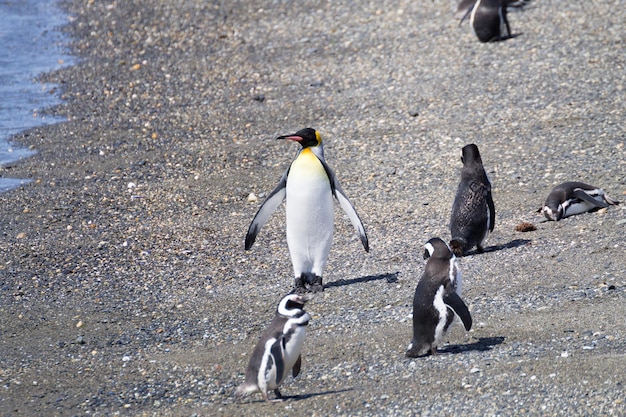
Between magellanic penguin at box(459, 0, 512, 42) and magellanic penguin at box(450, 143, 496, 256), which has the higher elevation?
magellanic penguin at box(459, 0, 512, 42)

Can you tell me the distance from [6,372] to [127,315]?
1070mm

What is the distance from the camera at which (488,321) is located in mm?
6262

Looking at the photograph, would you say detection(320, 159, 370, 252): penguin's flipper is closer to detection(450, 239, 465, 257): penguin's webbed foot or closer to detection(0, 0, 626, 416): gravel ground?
detection(0, 0, 626, 416): gravel ground

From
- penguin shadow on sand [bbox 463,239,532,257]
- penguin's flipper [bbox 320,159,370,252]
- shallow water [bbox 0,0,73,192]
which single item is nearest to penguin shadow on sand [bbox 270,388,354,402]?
penguin's flipper [bbox 320,159,370,252]

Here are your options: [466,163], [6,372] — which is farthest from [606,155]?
[6,372]

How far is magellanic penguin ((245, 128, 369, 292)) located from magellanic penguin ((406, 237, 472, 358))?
1507mm

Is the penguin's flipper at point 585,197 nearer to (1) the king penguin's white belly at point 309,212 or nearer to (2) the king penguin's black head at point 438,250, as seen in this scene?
(1) the king penguin's white belly at point 309,212

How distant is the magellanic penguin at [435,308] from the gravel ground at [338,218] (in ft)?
0.39

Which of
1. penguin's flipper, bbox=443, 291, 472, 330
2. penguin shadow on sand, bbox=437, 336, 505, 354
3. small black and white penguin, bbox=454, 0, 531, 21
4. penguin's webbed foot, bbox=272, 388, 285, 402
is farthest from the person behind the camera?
small black and white penguin, bbox=454, 0, 531, 21

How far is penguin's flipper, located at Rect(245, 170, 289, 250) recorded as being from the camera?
7660mm

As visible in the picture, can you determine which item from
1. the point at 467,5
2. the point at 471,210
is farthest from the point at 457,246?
the point at 467,5

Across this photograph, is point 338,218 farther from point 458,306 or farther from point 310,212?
point 458,306

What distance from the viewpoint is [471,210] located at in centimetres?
767

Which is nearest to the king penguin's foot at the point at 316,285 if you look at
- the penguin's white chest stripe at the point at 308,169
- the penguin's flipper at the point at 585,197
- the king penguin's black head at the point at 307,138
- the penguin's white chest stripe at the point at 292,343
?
the penguin's white chest stripe at the point at 308,169
